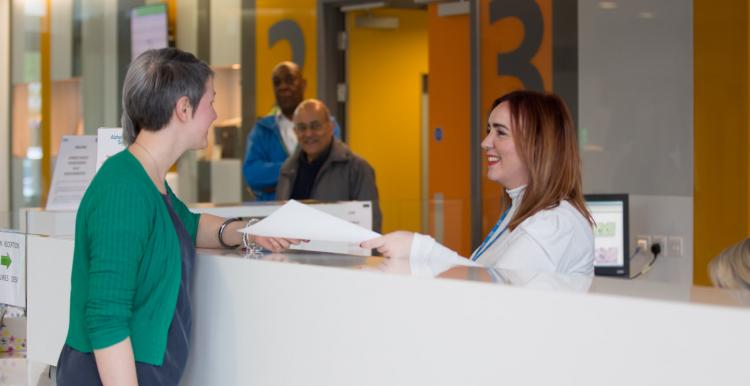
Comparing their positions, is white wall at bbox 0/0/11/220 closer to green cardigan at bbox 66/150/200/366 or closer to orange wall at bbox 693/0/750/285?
orange wall at bbox 693/0/750/285

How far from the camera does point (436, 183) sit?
7.02 meters

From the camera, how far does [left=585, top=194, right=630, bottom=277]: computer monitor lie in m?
4.89

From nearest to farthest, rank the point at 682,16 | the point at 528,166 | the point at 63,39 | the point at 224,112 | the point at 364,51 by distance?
the point at 528,166 < the point at 682,16 < the point at 224,112 < the point at 364,51 < the point at 63,39

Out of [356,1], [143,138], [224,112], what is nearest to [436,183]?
[356,1]

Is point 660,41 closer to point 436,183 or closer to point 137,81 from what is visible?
point 436,183

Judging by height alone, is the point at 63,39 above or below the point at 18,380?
above

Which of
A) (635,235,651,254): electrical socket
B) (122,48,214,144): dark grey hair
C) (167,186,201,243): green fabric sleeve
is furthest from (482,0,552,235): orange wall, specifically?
Result: (122,48,214,144): dark grey hair

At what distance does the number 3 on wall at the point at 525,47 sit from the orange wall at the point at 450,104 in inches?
17.2

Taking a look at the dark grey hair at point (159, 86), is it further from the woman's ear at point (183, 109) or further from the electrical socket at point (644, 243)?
the electrical socket at point (644, 243)

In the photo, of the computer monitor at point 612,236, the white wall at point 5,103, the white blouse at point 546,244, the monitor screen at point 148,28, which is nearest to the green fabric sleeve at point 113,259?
the white blouse at point 546,244

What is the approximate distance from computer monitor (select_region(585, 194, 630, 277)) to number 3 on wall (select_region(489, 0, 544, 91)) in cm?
129

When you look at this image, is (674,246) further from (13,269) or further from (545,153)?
(13,269)

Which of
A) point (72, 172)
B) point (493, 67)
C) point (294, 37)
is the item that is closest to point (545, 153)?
point (72, 172)

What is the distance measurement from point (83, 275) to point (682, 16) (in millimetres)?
4294
